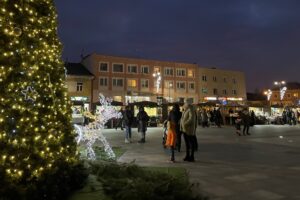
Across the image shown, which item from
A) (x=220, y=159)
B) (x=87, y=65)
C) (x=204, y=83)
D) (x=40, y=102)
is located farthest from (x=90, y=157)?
(x=204, y=83)

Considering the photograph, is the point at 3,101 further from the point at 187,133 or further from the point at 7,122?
the point at 187,133

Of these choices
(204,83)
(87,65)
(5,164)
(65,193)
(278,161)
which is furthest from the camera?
(204,83)

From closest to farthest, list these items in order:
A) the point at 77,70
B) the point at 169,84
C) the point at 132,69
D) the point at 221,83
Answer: the point at 77,70
the point at 132,69
the point at 169,84
the point at 221,83

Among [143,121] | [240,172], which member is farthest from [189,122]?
[143,121]

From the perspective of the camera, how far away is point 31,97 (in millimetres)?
5215

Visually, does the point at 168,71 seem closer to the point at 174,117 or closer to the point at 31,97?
the point at 174,117

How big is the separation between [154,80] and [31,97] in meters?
50.8

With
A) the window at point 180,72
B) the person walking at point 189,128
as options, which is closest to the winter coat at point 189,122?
the person walking at point 189,128

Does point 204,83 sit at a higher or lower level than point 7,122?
higher

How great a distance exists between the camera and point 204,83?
6203 cm

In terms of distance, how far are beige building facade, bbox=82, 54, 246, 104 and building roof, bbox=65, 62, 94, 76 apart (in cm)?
85

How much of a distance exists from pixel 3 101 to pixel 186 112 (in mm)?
6387

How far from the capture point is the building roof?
50066 millimetres

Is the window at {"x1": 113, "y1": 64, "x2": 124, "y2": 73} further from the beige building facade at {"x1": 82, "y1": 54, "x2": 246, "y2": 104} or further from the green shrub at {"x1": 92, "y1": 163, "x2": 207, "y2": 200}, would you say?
the green shrub at {"x1": 92, "y1": 163, "x2": 207, "y2": 200}
